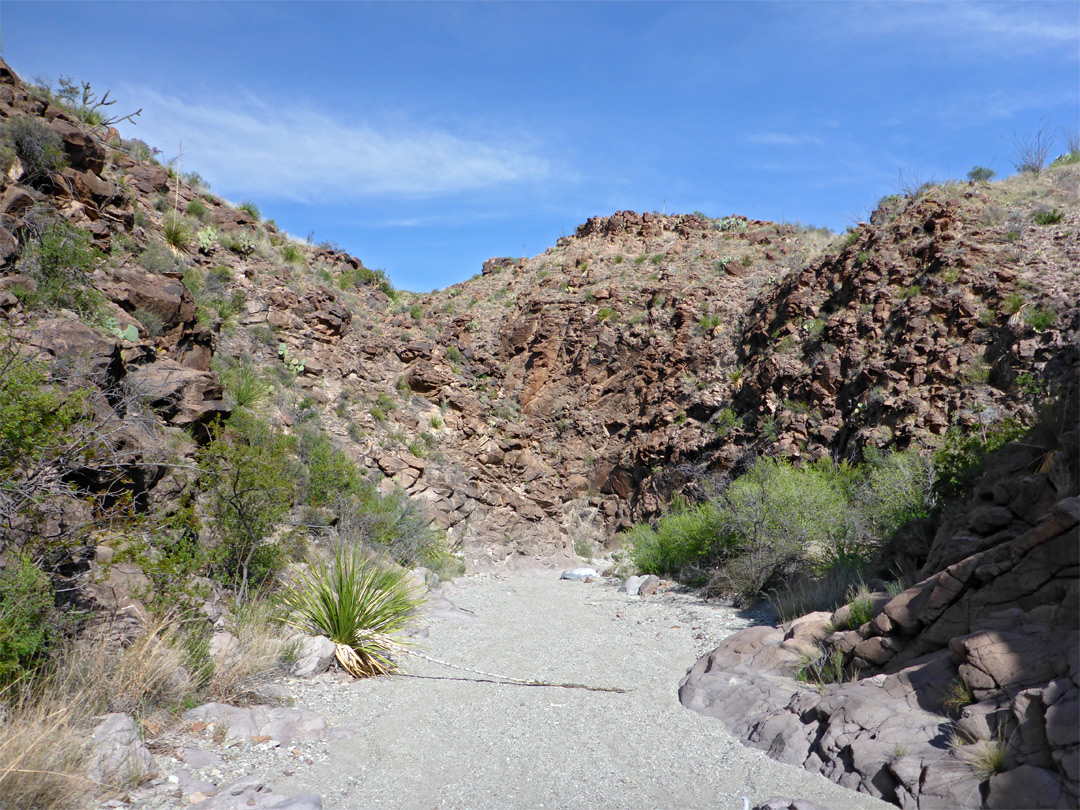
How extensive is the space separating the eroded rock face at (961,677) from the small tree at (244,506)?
5.75m

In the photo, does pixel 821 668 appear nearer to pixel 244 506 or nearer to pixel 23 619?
pixel 23 619

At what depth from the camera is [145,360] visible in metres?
10.2

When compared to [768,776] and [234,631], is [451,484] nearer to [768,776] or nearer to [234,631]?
[234,631]

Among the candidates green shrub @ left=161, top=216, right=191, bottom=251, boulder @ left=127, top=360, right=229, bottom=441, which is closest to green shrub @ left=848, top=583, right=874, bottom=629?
boulder @ left=127, top=360, right=229, bottom=441

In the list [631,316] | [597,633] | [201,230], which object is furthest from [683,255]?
[597,633]

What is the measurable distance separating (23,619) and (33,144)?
37.0ft

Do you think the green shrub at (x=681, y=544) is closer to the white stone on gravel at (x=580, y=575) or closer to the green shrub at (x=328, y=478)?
the white stone on gravel at (x=580, y=575)

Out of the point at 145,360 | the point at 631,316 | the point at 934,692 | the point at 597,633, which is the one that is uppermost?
the point at 631,316

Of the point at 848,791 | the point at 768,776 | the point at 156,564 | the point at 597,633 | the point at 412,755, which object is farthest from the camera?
the point at 597,633

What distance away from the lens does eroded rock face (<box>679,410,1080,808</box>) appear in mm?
3715

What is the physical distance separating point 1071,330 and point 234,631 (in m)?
15.7

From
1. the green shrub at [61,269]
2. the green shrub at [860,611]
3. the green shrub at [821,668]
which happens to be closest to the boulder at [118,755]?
the green shrub at [821,668]

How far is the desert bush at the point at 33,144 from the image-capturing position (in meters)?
11.5

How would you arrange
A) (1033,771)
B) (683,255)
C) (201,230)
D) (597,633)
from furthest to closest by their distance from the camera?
(683,255), (201,230), (597,633), (1033,771)
